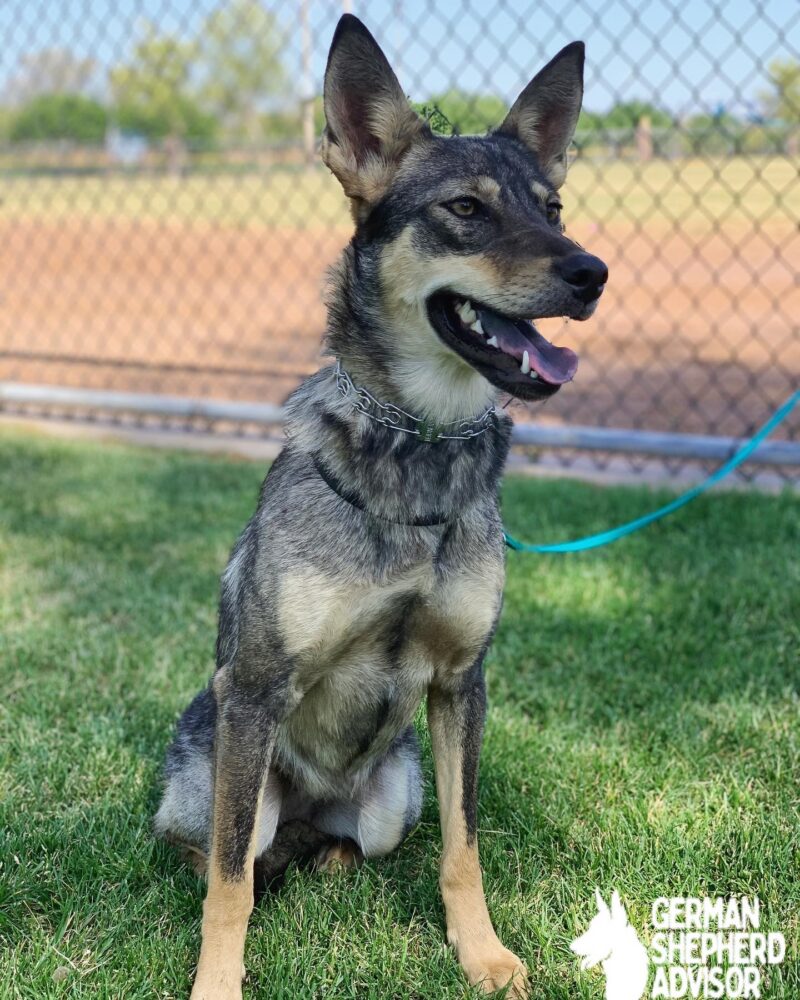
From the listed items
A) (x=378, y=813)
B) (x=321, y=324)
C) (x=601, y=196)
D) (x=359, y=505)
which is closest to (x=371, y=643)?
(x=359, y=505)

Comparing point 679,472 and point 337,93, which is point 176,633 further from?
point 679,472

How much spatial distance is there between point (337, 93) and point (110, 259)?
17.0 metres

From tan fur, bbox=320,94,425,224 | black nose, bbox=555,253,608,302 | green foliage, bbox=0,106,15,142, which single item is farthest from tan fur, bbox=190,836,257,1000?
green foliage, bbox=0,106,15,142

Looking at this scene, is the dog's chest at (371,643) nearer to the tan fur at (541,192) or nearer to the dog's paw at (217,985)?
the dog's paw at (217,985)

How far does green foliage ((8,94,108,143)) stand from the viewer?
43.3 ft

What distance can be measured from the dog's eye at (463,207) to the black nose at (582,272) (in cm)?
29

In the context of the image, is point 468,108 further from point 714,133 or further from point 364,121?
point 364,121

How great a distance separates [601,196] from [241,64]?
953 cm

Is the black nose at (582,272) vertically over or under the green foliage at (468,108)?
over

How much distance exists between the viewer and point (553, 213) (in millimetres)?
2723

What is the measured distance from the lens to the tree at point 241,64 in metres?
7.75

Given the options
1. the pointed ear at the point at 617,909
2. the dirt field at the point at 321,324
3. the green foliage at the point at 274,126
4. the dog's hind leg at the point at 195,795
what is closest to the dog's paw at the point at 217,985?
the dog's hind leg at the point at 195,795

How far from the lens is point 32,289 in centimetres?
1559

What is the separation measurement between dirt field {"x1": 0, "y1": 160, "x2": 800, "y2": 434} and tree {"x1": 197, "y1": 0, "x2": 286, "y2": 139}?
155cm
